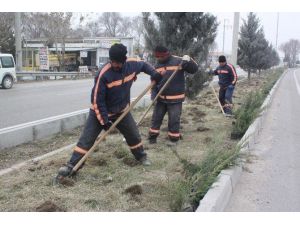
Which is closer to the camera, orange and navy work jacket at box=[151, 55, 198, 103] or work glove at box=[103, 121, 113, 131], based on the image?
work glove at box=[103, 121, 113, 131]

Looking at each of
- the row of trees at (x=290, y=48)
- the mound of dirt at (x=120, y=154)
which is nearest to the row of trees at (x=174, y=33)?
the mound of dirt at (x=120, y=154)

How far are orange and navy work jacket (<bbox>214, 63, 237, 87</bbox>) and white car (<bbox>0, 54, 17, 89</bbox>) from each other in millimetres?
12438

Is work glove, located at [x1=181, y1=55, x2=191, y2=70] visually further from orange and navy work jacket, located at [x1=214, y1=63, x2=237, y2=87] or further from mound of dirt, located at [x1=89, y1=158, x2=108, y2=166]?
orange and navy work jacket, located at [x1=214, y1=63, x2=237, y2=87]

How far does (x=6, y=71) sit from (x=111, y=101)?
15740 millimetres

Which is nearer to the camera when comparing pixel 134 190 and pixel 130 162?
pixel 134 190

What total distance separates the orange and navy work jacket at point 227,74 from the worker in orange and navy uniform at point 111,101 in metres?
5.02

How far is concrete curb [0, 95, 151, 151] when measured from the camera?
250 inches

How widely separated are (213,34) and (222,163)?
15.3ft

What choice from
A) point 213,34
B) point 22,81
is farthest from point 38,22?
point 213,34

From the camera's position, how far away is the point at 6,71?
19.4 m

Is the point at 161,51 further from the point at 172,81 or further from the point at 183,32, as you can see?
the point at 183,32

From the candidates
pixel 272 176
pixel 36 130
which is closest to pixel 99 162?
pixel 36 130

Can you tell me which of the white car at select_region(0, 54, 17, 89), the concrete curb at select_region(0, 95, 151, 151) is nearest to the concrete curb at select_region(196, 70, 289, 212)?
the concrete curb at select_region(0, 95, 151, 151)

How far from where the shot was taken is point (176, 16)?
8289 millimetres
